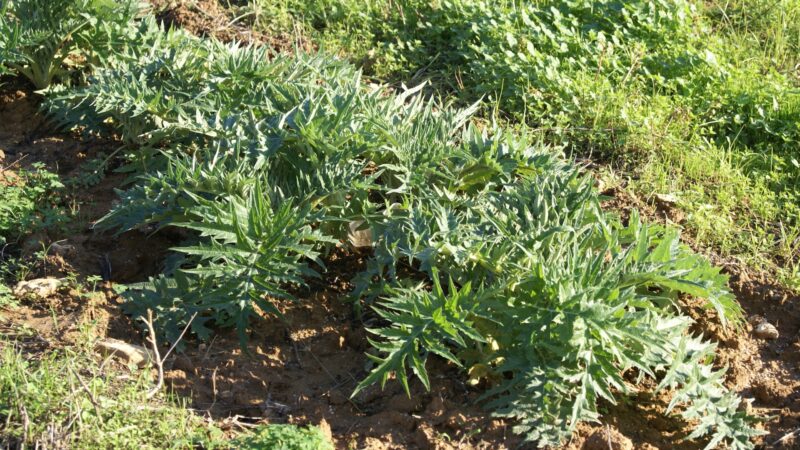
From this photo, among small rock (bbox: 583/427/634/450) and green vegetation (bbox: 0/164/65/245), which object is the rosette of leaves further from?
small rock (bbox: 583/427/634/450)

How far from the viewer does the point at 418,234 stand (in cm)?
368

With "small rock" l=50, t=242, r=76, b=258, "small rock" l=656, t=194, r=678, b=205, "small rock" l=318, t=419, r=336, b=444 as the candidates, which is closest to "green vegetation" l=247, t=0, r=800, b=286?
"small rock" l=656, t=194, r=678, b=205

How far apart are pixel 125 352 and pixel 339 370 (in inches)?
31.3

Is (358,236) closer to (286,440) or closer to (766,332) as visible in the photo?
(286,440)

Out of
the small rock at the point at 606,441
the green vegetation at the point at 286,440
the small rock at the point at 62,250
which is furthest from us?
the small rock at the point at 62,250

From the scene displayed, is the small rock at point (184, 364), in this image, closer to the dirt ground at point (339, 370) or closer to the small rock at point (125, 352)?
the dirt ground at point (339, 370)

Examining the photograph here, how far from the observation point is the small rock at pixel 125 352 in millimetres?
3680

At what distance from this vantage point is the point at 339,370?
152 inches

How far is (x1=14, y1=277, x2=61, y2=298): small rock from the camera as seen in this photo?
4059 millimetres

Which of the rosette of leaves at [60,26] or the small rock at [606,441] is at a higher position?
the rosette of leaves at [60,26]

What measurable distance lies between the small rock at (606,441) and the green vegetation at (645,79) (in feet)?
4.67

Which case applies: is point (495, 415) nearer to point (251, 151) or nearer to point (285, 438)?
point (285, 438)

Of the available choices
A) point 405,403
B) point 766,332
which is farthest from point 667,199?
point 405,403

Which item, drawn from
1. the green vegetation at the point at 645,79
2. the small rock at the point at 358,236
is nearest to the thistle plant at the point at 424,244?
the small rock at the point at 358,236
